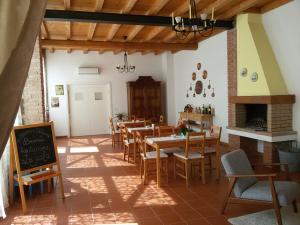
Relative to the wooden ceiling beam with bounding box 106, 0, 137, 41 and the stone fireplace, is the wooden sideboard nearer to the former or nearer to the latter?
the stone fireplace

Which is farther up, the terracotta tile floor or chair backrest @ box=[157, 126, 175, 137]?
chair backrest @ box=[157, 126, 175, 137]

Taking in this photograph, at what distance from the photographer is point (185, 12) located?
5.94 m

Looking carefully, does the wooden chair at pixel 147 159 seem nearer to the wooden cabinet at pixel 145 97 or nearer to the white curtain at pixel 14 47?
the white curtain at pixel 14 47

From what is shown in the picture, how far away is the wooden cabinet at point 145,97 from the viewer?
1052 cm

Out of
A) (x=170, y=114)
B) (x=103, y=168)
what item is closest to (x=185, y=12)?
(x=103, y=168)

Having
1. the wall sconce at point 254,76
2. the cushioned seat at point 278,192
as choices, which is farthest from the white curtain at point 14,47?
the wall sconce at point 254,76

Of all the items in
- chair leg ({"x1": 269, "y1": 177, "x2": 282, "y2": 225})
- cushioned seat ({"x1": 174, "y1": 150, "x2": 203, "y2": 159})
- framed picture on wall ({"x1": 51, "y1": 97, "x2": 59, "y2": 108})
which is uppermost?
framed picture on wall ({"x1": 51, "y1": 97, "x2": 59, "y2": 108})

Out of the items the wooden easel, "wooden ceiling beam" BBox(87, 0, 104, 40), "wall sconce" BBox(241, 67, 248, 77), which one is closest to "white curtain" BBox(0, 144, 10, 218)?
the wooden easel

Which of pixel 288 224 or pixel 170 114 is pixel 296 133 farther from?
pixel 170 114

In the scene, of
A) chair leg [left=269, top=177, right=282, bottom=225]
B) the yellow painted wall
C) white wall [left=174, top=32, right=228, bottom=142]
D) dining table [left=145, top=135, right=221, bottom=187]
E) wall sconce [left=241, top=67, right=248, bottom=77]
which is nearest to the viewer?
chair leg [left=269, top=177, right=282, bottom=225]

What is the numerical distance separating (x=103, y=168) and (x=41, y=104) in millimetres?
1903

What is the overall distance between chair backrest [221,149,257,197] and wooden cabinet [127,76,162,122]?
7.22m

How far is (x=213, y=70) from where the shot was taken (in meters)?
8.11

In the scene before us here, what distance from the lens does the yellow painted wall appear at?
5633mm
